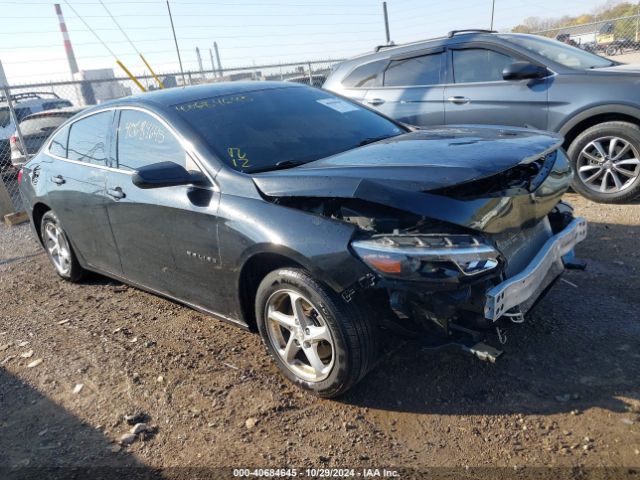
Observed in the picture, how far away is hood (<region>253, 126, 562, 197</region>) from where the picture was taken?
2.52 meters

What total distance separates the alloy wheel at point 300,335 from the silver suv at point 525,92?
13.0 feet

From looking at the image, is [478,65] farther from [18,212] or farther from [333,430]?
[18,212]

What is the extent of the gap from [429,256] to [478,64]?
450 centimetres

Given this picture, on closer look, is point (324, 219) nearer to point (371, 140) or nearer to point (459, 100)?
point (371, 140)

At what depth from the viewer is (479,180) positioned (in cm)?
260

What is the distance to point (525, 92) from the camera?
5.81m

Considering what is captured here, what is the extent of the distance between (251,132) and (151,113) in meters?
0.74

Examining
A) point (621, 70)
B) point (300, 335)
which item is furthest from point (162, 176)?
point (621, 70)

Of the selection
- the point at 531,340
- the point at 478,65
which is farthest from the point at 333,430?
the point at 478,65

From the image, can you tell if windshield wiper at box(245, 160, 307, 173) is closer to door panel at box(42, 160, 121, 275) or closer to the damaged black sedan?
the damaged black sedan

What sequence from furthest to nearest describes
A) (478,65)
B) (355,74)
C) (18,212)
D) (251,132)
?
(18,212)
(355,74)
(478,65)
(251,132)

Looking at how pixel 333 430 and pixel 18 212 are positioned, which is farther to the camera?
pixel 18 212

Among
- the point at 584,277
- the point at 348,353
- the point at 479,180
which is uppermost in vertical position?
the point at 479,180

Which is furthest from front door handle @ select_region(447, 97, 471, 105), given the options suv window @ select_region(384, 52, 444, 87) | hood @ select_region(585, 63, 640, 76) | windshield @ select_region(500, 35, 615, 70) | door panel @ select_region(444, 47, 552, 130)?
hood @ select_region(585, 63, 640, 76)
